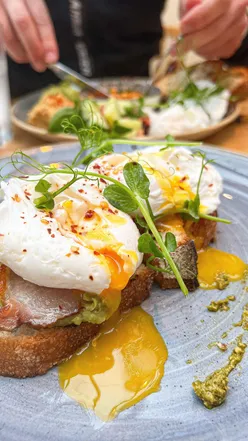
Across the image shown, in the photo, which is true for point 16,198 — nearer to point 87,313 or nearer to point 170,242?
point 87,313

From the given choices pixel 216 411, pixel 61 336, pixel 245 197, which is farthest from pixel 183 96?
pixel 216 411

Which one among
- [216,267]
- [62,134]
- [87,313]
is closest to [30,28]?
[62,134]

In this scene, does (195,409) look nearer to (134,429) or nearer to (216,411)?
(216,411)

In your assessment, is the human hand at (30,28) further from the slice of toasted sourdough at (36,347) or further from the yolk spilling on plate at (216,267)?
the slice of toasted sourdough at (36,347)

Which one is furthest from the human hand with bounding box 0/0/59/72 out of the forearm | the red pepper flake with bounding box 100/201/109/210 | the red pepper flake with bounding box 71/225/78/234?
the forearm

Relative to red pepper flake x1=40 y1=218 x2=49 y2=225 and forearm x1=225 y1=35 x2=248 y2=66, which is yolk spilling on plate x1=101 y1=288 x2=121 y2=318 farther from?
forearm x1=225 y1=35 x2=248 y2=66

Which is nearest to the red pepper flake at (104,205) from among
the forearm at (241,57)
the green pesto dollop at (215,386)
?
the green pesto dollop at (215,386)
